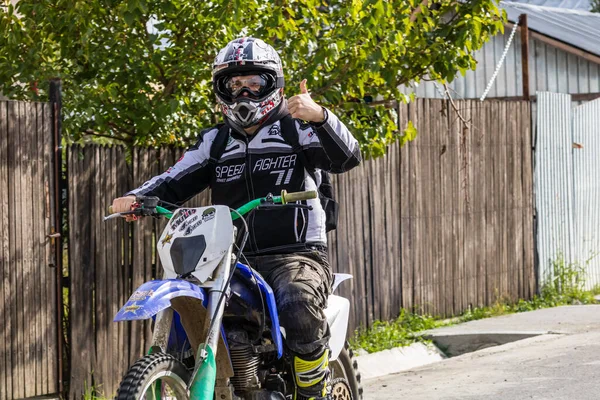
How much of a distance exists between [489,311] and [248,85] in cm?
685

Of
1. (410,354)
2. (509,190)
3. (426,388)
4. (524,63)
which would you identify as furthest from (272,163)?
(524,63)

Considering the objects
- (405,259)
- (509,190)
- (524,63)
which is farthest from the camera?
(524,63)

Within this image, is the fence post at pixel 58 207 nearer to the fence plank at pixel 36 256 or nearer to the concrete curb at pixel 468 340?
the fence plank at pixel 36 256

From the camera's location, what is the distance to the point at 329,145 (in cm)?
541

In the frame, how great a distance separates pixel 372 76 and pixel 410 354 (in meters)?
2.60

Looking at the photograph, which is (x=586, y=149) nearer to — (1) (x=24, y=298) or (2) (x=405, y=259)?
(2) (x=405, y=259)

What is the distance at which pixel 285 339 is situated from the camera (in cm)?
525

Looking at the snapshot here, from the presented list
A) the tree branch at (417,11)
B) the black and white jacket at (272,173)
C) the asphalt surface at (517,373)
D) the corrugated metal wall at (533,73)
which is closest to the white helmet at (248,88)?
the black and white jacket at (272,173)

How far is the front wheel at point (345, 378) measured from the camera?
19.7ft

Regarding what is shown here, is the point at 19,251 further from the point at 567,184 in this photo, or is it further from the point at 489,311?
the point at 567,184

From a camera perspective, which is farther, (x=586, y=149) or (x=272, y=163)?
(x=586, y=149)

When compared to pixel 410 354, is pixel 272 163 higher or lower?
higher

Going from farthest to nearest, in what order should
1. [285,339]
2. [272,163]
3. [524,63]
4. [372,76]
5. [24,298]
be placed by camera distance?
[524,63]
[372,76]
[24,298]
[272,163]
[285,339]

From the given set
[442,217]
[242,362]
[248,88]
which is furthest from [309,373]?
[442,217]
